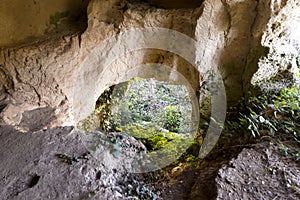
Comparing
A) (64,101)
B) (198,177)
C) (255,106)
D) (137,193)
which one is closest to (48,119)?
(64,101)

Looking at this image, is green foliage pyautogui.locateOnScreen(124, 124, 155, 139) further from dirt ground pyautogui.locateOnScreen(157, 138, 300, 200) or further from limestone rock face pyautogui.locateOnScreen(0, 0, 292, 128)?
dirt ground pyautogui.locateOnScreen(157, 138, 300, 200)

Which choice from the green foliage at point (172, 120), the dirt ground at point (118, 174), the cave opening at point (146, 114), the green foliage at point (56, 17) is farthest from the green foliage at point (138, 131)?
the green foliage at point (56, 17)

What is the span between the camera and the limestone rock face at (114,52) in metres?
3.33

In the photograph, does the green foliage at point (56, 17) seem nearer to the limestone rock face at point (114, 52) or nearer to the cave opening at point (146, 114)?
the limestone rock face at point (114, 52)

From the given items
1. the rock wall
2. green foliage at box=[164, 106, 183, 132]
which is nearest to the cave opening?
green foliage at box=[164, 106, 183, 132]

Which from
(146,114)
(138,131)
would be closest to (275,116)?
(138,131)

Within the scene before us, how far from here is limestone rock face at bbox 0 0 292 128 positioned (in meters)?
3.33

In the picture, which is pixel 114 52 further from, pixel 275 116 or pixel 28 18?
pixel 275 116

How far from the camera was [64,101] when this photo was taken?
12.7ft

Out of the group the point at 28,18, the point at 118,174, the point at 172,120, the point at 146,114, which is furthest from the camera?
the point at 146,114

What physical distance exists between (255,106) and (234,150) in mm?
665

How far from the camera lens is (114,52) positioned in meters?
3.88

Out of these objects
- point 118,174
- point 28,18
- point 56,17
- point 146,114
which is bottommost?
point 118,174

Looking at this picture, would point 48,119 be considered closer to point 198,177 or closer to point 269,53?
point 198,177
